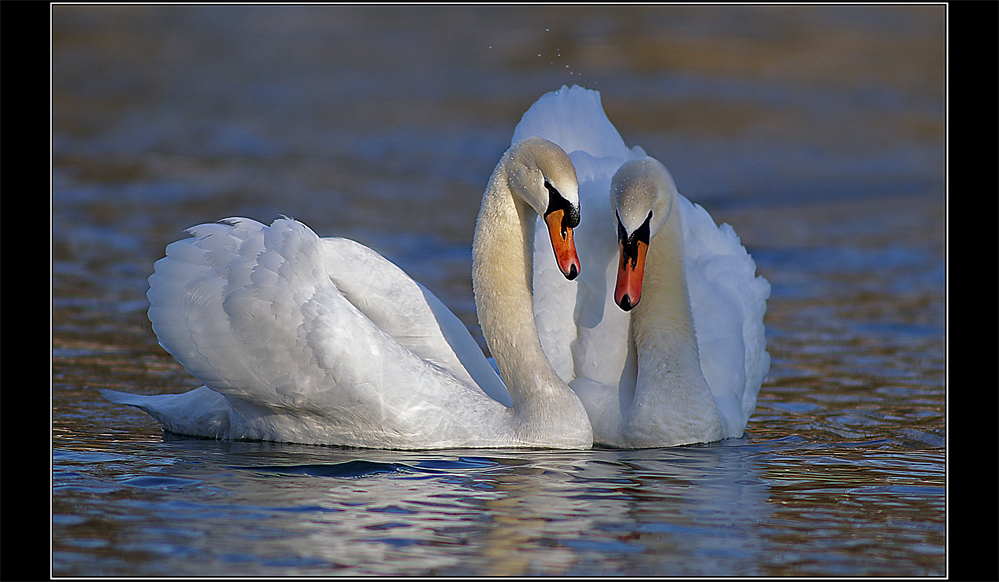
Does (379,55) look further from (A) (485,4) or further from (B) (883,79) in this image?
(B) (883,79)

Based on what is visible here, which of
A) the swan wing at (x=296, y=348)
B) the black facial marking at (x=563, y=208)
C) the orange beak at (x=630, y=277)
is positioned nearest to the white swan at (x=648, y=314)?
the orange beak at (x=630, y=277)

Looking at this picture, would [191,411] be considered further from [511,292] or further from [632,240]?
[632,240]

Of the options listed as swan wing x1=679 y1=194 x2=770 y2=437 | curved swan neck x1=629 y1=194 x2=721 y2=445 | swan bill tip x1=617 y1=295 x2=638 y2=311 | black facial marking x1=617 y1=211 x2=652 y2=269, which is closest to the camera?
swan bill tip x1=617 y1=295 x2=638 y2=311

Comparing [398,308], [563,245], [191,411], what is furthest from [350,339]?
[191,411]

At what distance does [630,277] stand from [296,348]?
161cm

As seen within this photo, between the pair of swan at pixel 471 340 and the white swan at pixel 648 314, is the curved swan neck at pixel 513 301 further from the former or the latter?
the white swan at pixel 648 314

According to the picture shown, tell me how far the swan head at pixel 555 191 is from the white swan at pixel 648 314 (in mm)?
373

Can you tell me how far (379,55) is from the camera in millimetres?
24797

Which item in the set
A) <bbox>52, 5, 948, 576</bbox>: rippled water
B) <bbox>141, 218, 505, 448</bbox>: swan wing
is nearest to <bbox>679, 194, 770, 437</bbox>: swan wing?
<bbox>52, 5, 948, 576</bbox>: rippled water

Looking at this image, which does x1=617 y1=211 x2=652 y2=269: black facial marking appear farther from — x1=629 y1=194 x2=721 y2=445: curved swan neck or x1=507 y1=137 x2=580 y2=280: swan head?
x1=629 y1=194 x2=721 y2=445: curved swan neck

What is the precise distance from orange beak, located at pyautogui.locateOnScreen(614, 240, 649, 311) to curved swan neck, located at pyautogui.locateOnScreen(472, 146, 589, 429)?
1.74 ft

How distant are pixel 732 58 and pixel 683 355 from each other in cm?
1721

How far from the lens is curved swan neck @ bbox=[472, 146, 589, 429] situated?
7.03 meters
